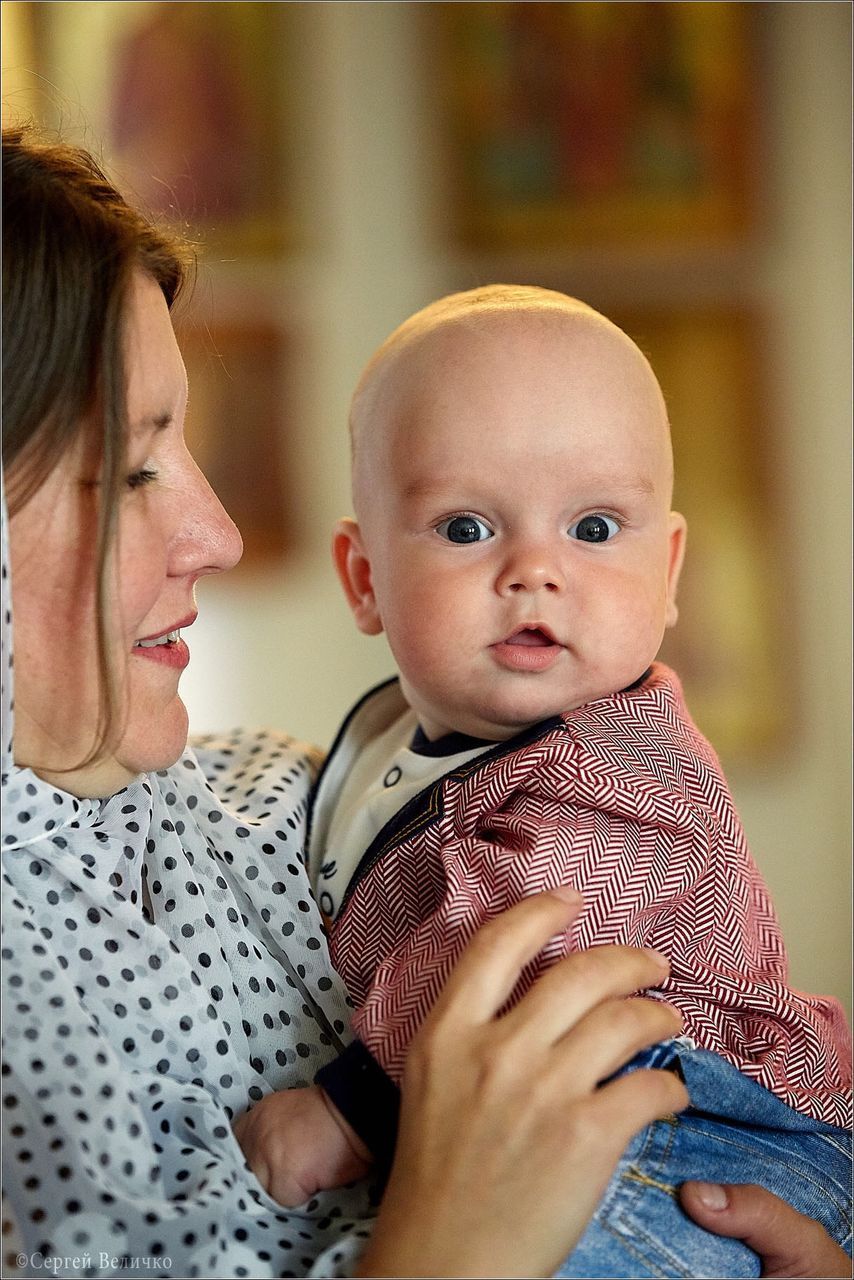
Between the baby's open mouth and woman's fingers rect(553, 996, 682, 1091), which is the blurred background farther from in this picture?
woman's fingers rect(553, 996, 682, 1091)

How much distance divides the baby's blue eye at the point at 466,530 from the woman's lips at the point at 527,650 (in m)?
0.10

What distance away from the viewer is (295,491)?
3.65 meters

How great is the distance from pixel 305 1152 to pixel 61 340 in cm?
60

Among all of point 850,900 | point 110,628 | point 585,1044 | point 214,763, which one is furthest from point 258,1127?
point 850,900

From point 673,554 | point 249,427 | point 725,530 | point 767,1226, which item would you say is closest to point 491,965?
point 767,1226

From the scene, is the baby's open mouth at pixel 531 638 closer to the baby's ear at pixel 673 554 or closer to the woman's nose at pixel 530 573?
the woman's nose at pixel 530 573

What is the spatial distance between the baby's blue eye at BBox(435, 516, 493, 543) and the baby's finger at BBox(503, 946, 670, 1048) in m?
0.41

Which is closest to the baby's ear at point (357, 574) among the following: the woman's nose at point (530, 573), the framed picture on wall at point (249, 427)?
the woman's nose at point (530, 573)

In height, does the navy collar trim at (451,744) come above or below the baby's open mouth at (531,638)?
below

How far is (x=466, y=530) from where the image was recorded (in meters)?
1.20

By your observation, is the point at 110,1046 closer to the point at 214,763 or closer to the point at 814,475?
the point at 214,763

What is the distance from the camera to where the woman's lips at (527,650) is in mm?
1155

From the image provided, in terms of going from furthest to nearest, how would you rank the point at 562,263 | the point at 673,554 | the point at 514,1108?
the point at 562,263 → the point at 673,554 → the point at 514,1108

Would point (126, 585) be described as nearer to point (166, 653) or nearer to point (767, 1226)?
point (166, 653)
